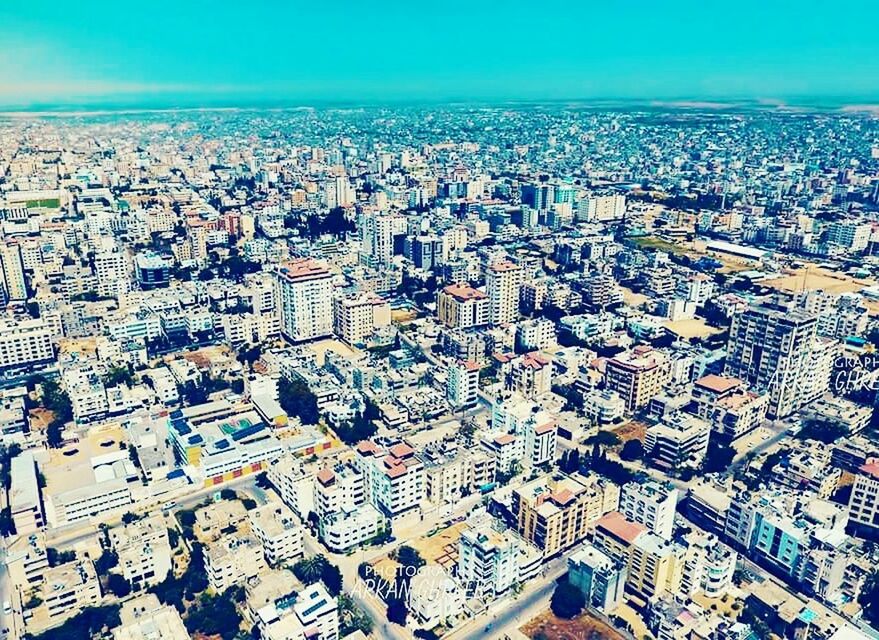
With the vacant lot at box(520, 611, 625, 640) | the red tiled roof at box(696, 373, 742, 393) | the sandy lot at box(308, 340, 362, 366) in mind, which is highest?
the red tiled roof at box(696, 373, 742, 393)

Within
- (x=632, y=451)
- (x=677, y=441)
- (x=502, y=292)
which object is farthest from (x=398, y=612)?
(x=502, y=292)

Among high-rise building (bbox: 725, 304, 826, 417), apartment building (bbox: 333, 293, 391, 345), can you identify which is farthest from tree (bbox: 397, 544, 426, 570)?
high-rise building (bbox: 725, 304, 826, 417)

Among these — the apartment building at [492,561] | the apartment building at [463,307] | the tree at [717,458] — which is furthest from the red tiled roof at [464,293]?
the apartment building at [492,561]

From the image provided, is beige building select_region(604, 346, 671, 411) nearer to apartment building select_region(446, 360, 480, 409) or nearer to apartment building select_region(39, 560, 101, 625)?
apartment building select_region(446, 360, 480, 409)

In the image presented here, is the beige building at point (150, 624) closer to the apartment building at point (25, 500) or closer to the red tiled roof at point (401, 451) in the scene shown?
the apartment building at point (25, 500)

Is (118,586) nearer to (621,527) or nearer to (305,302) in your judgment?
(621,527)
